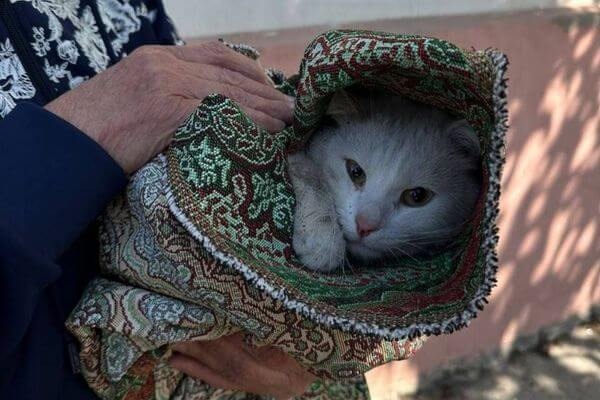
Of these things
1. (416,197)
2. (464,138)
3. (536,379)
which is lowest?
(536,379)

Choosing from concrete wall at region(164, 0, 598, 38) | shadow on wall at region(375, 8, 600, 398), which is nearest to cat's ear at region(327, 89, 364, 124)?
concrete wall at region(164, 0, 598, 38)

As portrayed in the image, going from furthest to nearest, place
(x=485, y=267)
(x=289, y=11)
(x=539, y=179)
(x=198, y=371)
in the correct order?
(x=539, y=179), (x=289, y=11), (x=198, y=371), (x=485, y=267)

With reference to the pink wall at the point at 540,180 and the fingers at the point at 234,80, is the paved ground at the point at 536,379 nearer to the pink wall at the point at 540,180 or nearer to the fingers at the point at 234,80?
the pink wall at the point at 540,180

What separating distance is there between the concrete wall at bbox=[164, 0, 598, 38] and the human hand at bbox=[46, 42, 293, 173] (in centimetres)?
92

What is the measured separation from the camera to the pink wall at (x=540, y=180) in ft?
8.16

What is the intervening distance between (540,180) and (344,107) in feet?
6.14

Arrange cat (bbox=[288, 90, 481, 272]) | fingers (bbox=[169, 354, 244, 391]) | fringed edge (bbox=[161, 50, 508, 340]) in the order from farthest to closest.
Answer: cat (bbox=[288, 90, 481, 272]), fingers (bbox=[169, 354, 244, 391]), fringed edge (bbox=[161, 50, 508, 340])

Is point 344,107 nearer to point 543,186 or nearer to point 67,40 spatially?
→ point 67,40

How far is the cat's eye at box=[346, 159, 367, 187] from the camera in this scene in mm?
1250

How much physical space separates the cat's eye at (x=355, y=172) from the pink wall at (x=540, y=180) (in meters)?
1.01

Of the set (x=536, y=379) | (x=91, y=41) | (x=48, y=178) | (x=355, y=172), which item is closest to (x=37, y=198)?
(x=48, y=178)

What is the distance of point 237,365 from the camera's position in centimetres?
109

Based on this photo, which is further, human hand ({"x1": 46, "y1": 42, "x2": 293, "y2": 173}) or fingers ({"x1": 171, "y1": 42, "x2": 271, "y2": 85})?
fingers ({"x1": 171, "y1": 42, "x2": 271, "y2": 85})

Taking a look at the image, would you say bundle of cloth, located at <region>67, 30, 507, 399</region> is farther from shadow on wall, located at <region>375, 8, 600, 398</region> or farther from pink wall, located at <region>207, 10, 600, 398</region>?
shadow on wall, located at <region>375, 8, 600, 398</region>
